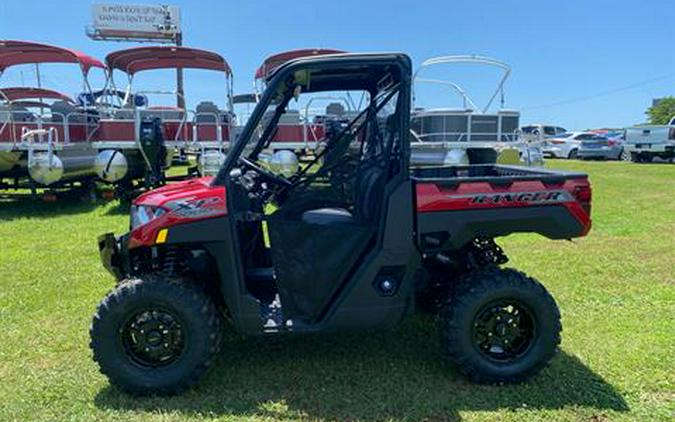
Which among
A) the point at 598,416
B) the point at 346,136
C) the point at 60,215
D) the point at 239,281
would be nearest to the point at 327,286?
the point at 239,281

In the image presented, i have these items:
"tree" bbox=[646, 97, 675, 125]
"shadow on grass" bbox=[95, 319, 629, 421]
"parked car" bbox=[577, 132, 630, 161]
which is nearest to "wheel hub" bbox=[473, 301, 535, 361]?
"shadow on grass" bbox=[95, 319, 629, 421]

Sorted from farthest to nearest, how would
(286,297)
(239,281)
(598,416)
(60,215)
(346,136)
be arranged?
1. (60,215)
2. (346,136)
3. (286,297)
4. (239,281)
5. (598,416)

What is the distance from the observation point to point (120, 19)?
4538 cm

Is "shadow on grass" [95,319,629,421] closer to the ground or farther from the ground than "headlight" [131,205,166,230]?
closer to the ground

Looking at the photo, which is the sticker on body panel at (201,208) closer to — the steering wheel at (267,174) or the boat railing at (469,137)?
the steering wheel at (267,174)

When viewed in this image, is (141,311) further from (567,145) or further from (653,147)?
(567,145)

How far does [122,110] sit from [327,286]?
9129 mm

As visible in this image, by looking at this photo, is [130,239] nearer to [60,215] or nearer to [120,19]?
[60,215]

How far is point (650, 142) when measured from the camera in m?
21.9

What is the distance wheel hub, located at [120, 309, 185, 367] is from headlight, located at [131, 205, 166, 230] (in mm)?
538

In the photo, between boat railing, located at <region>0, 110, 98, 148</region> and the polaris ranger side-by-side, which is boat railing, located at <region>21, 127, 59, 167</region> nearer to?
boat railing, located at <region>0, 110, 98, 148</region>

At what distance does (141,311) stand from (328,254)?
1134 mm

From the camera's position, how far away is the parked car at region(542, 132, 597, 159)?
86.3 feet

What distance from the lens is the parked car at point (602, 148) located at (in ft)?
82.0
